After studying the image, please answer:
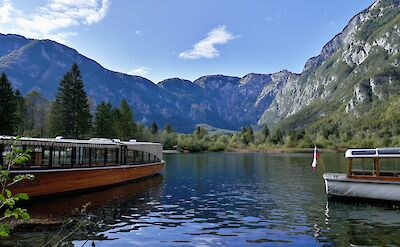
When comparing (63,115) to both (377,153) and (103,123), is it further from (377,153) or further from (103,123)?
(377,153)

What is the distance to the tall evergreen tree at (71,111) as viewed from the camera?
292 ft

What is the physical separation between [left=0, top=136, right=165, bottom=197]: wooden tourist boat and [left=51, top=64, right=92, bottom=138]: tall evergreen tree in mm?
44874

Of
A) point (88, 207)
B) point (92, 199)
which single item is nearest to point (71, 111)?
point (92, 199)

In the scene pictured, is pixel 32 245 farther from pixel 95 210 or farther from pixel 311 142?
pixel 311 142

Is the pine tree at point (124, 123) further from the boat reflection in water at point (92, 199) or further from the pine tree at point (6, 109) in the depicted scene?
the boat reflection in water at point (92, 199)

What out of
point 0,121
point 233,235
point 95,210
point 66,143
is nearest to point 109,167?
point 66,143

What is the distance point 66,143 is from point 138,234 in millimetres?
17205

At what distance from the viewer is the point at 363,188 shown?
97.5ft

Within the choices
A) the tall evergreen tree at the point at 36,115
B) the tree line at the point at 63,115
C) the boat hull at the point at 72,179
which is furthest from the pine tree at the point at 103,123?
the boat hull at the point at 72,179

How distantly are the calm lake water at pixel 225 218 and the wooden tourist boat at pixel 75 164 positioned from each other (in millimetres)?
1481

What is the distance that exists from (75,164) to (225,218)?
1849cm

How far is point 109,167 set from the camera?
40.4 metres

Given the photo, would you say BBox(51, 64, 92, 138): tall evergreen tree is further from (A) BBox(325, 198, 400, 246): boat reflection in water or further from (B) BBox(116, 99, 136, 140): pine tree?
(A) BBox(325, 198, 400, 246): boat reflection in water

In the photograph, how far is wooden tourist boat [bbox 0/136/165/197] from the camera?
2942cm
